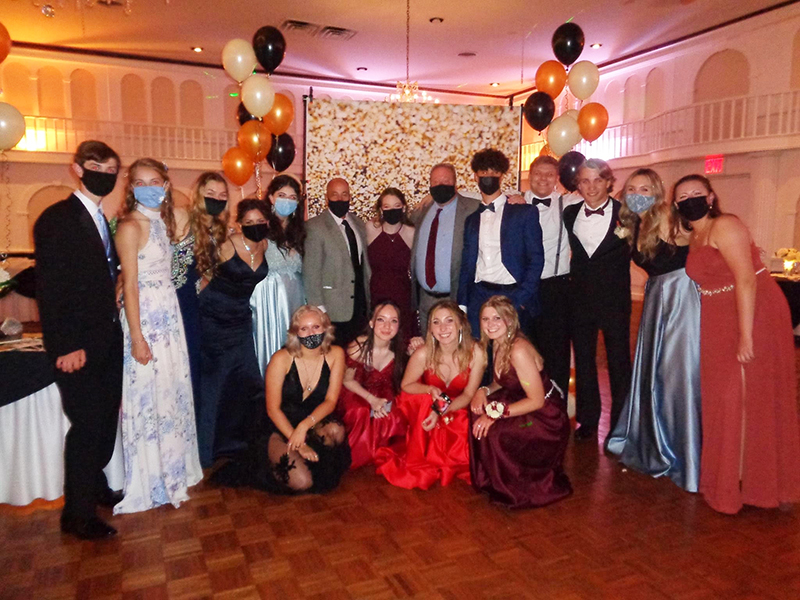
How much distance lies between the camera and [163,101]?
1205cm

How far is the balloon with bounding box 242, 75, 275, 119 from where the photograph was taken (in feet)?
14.6

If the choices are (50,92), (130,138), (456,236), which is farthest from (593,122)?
(50,92)

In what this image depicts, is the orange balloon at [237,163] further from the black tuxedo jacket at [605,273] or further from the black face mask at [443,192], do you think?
the black tuxedo jacket at [605,273]

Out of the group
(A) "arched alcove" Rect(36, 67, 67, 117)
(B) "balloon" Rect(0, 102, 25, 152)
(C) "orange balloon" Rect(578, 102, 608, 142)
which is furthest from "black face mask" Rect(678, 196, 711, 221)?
(A) "arched alcove" Rect(36, 67, 67, 117)

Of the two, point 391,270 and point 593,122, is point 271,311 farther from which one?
point 593,122

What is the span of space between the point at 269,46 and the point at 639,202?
3.07m

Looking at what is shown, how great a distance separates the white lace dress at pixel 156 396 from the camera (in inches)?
112

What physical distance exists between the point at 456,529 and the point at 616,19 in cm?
837

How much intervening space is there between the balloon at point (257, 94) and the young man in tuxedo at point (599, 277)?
2.49 meters

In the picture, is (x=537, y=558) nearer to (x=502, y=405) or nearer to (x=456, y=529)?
(x=456, y=529)

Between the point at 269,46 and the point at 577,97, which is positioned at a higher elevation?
the point at 269,46

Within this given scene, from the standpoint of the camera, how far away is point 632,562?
2.41 meters

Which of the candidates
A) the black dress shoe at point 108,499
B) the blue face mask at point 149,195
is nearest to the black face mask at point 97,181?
the blue face mask at point 149,195

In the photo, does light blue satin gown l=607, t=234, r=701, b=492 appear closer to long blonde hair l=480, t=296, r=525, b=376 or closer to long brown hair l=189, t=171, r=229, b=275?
long blonde hair l=480, t=296, r=525, b=376
